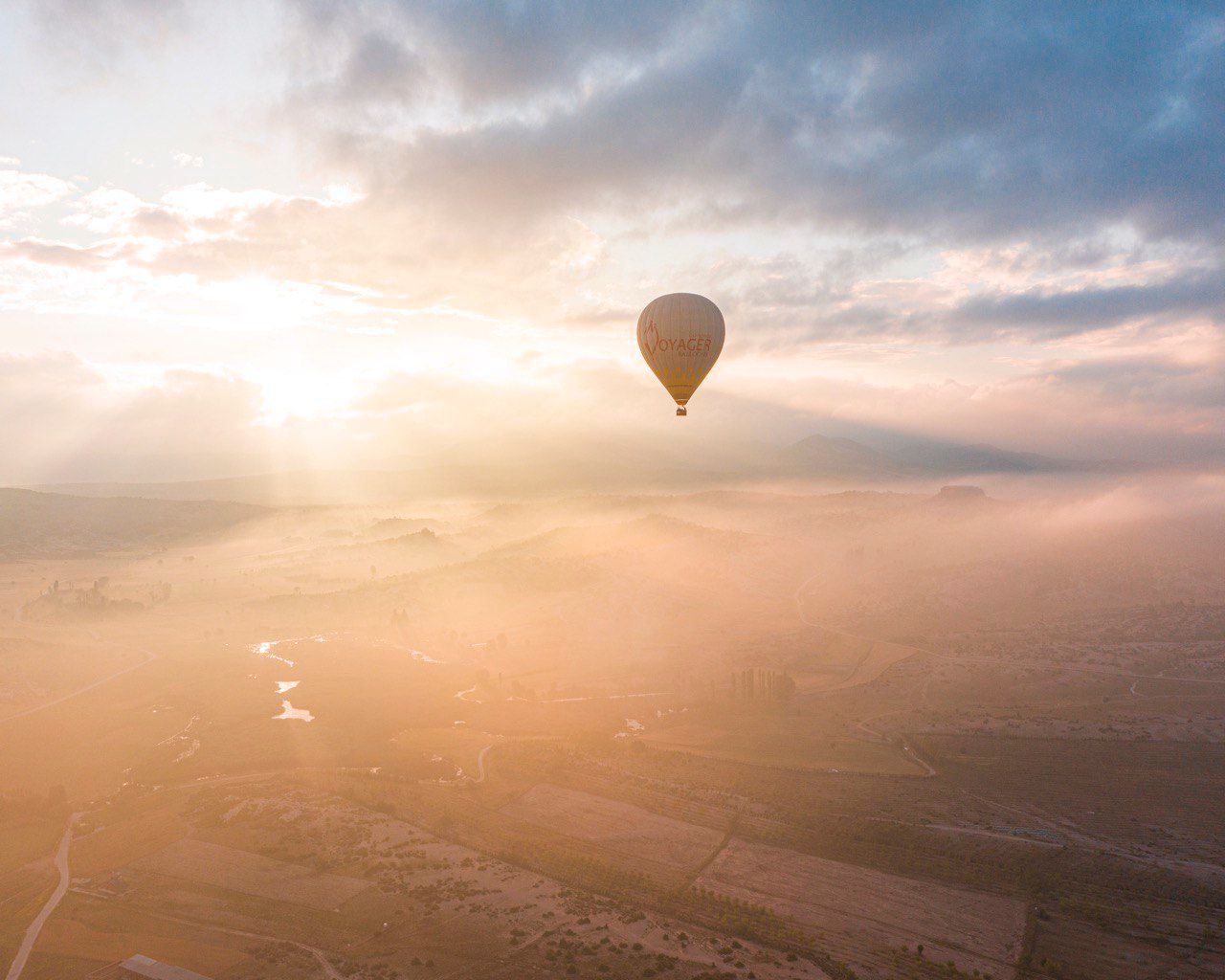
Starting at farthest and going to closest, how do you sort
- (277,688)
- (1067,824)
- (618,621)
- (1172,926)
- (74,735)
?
(618,621), (277,688), (74,735), (1067,824), (1172,926)

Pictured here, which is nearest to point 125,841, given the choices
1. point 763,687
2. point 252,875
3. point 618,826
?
point 252,875

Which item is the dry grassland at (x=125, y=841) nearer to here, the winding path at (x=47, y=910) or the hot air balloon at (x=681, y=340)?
the winding path at (x=47, y=910)

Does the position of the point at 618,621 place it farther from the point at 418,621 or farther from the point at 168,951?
the point at 168,951

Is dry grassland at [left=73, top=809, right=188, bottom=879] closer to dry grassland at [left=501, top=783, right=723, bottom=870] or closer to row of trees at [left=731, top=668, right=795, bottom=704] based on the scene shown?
dry grassland at [left=501, top=783, right=723, bottom=870]

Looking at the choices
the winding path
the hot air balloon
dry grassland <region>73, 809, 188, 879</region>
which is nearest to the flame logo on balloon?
the hot air balloon

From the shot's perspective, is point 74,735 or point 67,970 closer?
point 67,970

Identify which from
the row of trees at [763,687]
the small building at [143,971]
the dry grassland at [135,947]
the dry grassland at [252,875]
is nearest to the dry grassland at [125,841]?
the dry grassland at [252,875]

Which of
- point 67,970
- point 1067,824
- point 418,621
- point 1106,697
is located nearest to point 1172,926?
point 1067,824
